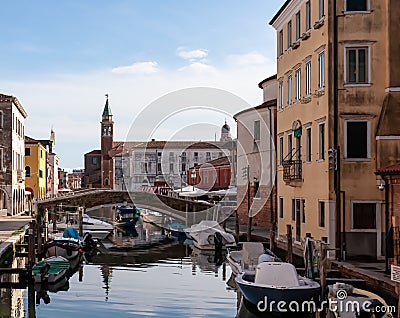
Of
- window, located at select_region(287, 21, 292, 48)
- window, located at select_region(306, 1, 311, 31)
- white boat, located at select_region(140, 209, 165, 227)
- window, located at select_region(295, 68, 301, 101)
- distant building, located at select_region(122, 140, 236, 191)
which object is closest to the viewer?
window, located at select_region(306, 1, 311, 31)

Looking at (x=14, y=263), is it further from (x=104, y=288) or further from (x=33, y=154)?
(x=33, y=154)

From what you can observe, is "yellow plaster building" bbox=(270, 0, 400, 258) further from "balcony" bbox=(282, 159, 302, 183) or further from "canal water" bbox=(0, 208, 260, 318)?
"canal water" bbox=(0, 208, 260, 318)

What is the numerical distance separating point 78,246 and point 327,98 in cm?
1164

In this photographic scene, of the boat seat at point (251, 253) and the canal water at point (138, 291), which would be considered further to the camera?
the boat seat at point (251, 253)

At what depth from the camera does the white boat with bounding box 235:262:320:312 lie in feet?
44.3

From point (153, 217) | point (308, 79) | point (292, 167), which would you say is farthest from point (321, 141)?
point (153, 217)

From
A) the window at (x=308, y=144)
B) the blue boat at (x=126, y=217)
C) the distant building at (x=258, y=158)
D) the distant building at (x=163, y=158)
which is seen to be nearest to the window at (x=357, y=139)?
the window at (x=308, y=144)

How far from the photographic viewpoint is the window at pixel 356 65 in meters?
19.3

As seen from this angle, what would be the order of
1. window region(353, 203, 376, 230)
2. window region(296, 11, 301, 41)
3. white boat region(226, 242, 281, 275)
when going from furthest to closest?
window region(296, 11, 301, 41) → window region(353, 203, 376, 230) → white boat region(226, 242, 281, 275)

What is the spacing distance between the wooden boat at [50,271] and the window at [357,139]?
31.1ft

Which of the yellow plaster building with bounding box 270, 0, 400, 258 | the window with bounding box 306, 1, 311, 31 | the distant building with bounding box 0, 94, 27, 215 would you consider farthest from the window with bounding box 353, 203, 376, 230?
the distant building with bounding box 0, 94, 27, 215

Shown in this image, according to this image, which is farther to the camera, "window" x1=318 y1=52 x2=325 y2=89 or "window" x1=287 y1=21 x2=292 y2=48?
"window" x1=287 y1=21 x2=292 y2=48

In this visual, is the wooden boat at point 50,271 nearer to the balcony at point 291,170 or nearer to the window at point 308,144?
the balcony at point 291,170

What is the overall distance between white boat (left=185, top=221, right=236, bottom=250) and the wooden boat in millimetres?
9480
